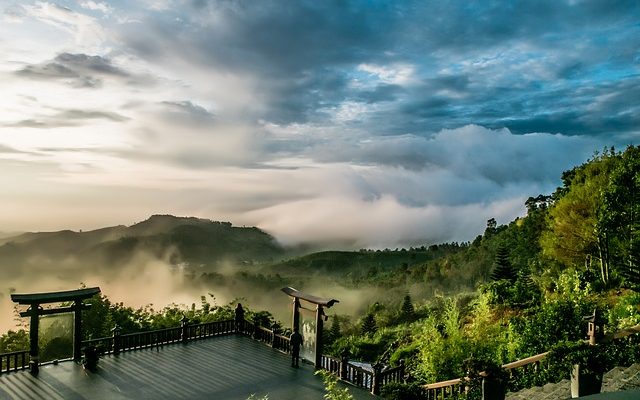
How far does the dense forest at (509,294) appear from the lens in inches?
555

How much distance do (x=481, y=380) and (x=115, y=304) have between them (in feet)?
70.0

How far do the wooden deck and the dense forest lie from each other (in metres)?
3.21

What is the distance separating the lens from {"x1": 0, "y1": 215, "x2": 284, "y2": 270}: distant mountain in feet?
164

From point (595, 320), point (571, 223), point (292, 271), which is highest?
point (571, 223)

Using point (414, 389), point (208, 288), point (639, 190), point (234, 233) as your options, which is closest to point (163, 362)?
point (414, 389)

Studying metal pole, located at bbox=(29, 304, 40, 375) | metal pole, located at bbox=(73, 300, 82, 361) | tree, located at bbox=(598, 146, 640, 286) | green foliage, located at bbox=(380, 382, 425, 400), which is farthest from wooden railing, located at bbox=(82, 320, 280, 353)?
tree, located at bbox=(598, 146, 640, 286)

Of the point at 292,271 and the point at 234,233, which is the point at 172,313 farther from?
the point at 234,233

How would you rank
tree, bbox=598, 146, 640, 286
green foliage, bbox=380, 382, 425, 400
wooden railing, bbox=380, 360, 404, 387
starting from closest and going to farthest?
green foliage, bbox=380, 382, 425, 400 → wooden railing, bbox=380, 360, 404, 387 → tree, bbox=598, 146, 640, 286

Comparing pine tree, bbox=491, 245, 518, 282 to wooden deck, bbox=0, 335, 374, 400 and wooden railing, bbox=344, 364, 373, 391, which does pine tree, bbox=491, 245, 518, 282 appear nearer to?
wooden deck, bbox=0, 335, 374, 400

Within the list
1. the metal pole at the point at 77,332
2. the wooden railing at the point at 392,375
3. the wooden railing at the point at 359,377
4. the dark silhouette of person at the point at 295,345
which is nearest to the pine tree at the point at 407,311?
the dark silhouette of person at the point at 295,345

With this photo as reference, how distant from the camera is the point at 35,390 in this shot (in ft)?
44.4

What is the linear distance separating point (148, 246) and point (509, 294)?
50682 mm

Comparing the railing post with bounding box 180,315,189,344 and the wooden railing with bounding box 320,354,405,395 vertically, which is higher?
the railing post with bounding box 180,315,189,344

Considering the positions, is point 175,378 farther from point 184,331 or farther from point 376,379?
point 376,379
